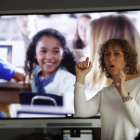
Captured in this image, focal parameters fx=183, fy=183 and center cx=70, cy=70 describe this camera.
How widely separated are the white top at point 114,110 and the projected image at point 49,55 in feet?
2.59

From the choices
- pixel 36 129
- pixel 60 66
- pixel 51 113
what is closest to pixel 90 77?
pixel 60 66

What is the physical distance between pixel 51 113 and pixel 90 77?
2.22 ft

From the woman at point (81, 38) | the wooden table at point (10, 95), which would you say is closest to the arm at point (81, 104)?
the woman at point (81, 38)

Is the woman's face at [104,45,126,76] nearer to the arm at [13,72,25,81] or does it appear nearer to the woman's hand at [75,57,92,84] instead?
the woman's hand at [75,57,92,84]

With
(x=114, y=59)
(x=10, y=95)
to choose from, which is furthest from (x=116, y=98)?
(x=10, y=95)

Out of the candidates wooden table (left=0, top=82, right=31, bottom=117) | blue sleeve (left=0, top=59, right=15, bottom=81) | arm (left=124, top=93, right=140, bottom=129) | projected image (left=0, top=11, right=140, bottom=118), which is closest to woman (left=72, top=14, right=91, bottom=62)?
projected image (left=0, top=11, right=140, bottom=118)

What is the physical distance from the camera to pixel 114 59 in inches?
61.5

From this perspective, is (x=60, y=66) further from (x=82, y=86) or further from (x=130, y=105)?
(x=130, y=105)

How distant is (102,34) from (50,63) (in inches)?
29.8

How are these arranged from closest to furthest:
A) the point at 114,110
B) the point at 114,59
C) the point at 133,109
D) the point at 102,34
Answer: the point at 133,109 < the point at 114,110 < the point at 114,59 < the point at 102,34

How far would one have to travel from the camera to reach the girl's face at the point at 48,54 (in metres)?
2.35

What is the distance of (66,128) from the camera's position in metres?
2.33

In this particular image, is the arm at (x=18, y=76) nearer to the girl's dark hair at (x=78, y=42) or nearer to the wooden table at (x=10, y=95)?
the wooden table at (x=10, y=95)

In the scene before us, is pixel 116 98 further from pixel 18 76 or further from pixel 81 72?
pixel 18 76
